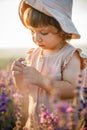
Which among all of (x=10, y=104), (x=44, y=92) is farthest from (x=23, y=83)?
(x=10, y=104)

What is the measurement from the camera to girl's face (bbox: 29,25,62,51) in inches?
137

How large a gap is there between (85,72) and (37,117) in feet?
1.59

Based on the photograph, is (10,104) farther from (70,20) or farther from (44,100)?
(70,20)

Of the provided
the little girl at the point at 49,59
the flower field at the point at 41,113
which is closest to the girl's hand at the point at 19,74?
the little girl at the point at 49,59

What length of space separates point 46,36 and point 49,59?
196mm

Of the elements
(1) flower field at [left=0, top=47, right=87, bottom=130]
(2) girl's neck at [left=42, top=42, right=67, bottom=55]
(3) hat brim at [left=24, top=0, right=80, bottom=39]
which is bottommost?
(1) flower field at [left=0, top=47, right=87, bottom=130]

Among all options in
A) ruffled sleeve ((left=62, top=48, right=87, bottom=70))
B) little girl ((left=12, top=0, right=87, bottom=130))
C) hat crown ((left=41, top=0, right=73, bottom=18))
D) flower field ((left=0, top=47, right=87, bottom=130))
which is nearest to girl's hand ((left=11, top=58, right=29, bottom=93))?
little girl ((left=12, top=0, right=87, bottom=130))

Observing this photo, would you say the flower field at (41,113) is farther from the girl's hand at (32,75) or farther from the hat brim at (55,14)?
the hat brim at (55,14)

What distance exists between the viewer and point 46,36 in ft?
11.5

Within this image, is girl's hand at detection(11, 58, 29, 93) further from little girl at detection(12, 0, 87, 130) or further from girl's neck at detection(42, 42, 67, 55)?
girl's neck at detection(42, 42, 67, 55)

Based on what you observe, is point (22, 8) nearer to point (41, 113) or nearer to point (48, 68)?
point (48, 68)

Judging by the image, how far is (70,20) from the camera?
367 cm

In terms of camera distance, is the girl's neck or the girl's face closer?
the girl's face

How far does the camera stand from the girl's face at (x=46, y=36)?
11.4 feet
